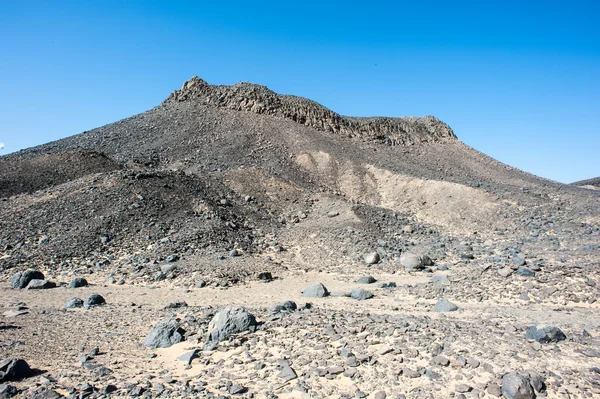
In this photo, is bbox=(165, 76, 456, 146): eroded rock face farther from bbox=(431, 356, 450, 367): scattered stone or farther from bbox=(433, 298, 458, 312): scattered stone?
bbox=(431, 356, 450, 367): scattered stone

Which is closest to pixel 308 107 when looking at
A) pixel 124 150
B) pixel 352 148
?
pixel 352 148

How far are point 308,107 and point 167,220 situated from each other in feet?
73.3

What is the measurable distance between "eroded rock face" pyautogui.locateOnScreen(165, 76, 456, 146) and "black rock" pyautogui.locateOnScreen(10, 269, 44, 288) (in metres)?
23.8

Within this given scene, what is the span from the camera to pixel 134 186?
682 inches

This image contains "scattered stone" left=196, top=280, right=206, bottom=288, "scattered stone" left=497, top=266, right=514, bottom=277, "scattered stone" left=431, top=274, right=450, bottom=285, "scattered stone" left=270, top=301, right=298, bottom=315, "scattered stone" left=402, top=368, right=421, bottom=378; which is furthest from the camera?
"scattered stone" left=196, top=280, right=206, bottom=288

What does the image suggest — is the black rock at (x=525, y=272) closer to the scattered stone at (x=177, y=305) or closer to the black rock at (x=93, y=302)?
the scattered stone at (x=177, y=305)

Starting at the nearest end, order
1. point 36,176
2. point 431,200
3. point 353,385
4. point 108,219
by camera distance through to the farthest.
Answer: point 353,385 < point 108,219 < point 36,176 < point 431,200

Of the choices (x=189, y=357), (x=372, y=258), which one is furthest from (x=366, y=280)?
(x=189, y=357)

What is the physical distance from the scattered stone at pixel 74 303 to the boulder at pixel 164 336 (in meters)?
3.48

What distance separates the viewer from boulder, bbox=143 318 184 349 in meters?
6.73

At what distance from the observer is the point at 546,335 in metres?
5.87

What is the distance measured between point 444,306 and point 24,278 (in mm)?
11550

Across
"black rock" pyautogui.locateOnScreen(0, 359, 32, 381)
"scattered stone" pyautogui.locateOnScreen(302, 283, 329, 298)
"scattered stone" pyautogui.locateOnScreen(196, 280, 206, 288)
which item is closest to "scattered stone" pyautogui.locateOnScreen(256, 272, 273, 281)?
"scattered stone" pyautogui.locateOnScreen(196, 280, 206, 288)

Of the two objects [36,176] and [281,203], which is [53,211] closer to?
[36,176]
